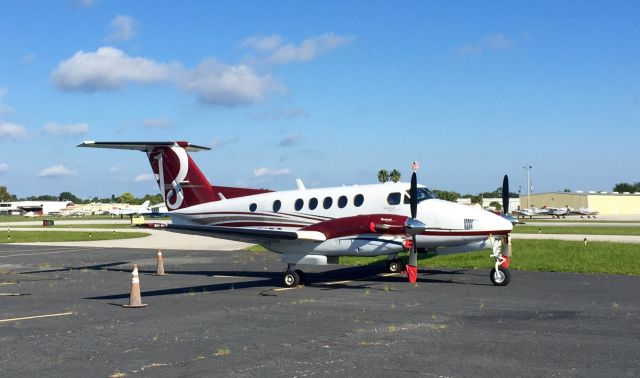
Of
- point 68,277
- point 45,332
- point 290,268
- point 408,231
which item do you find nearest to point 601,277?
point 408,231

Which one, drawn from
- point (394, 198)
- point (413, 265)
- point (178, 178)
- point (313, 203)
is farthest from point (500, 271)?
point (178, 178)

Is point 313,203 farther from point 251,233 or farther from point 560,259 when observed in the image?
point 560,259

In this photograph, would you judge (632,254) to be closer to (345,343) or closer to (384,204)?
(384,204)

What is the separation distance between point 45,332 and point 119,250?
1063 inches

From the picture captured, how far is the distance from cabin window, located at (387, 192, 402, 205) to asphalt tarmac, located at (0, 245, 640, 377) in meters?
2.66

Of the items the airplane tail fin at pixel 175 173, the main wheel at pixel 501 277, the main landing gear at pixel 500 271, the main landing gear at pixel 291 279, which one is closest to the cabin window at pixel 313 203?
the main landing gear at pixel 291 279

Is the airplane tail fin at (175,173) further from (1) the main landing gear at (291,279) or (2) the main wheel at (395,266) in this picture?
(2) the main wheel at (395,266)

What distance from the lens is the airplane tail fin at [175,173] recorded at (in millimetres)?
24625

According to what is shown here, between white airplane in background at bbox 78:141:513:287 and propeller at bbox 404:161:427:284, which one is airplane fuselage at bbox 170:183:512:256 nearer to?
white airplane in background at bbox 78:141:513:287

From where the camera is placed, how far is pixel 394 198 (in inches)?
769

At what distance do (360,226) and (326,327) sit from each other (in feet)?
23.0

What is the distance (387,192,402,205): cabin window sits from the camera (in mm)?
19453

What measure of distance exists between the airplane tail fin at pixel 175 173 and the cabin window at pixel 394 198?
26.3 ft

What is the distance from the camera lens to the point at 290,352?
9891mm
